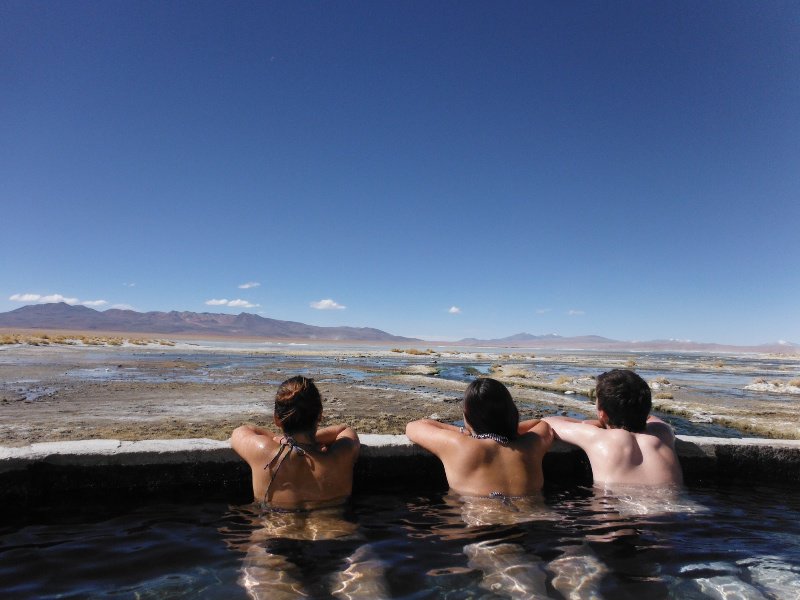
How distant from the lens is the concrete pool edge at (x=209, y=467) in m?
3.75

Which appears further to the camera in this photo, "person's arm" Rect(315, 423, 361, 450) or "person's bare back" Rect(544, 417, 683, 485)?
"person's bare back" Rect(544, 417, 683, 485)

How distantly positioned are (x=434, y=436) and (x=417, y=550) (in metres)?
0.95

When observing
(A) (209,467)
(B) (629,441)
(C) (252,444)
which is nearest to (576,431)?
(B) (629,441)

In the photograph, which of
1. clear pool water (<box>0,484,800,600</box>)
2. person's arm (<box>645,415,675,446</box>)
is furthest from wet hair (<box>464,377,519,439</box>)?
person's arm (<box>645,415,675,446</box>)

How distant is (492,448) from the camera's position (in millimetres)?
3561

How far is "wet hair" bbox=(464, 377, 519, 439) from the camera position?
3.41 m

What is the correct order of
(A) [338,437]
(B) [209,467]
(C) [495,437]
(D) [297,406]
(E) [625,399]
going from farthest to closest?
(B) [209,467]
(E) [625,399]
(A) [338,437]
(C) [495,437]
(D) [297,406]

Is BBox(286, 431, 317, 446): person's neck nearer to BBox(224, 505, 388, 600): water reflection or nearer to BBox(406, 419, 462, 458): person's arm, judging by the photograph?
BBox(224, 505, 388, 600): water reflection

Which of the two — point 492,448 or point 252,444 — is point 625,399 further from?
point 252,444

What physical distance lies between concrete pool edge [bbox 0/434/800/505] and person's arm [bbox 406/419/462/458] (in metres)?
0.32

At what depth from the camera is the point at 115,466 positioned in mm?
3877

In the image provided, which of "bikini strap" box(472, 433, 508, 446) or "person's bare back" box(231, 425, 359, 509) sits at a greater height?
"bikini strap" box(472, 433, 508, 446)

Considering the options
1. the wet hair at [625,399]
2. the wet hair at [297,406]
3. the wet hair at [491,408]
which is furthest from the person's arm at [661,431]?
the wet hair at [297,406]

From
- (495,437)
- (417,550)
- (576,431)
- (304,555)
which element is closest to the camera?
(304,555)
